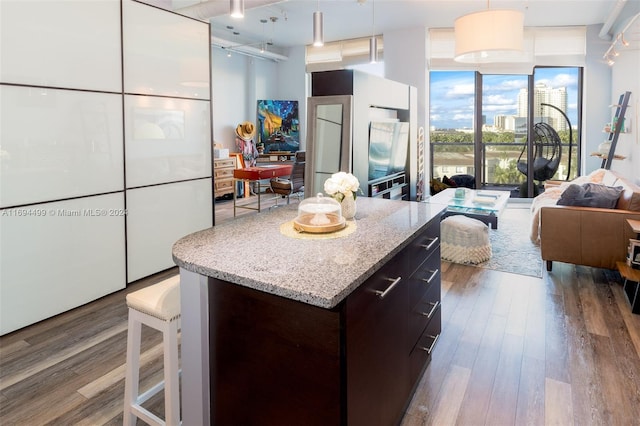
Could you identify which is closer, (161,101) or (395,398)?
(395,398)

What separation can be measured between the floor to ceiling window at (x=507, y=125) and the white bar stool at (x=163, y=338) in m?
7.09

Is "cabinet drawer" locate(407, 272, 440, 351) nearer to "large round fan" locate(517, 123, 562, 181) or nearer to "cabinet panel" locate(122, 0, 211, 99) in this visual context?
"cabinet panel" locate(122, 0, 211, 99)

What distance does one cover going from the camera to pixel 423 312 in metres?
2.12

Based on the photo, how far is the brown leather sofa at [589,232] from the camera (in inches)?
136

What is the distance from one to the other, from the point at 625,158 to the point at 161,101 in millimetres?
6007

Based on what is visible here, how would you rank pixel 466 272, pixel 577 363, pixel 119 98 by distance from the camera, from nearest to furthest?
pixel 577 363 < pixel 119 98 < pixel 466 272

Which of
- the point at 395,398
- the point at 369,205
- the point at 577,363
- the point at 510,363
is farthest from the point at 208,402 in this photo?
the point at 577,363

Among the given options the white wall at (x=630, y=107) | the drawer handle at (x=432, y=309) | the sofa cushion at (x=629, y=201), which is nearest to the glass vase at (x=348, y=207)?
the drawer handle at (x=432, y=309)

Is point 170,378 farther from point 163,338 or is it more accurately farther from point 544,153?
point 544,153

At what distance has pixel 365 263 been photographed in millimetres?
1447

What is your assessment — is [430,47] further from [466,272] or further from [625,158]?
[466,272]

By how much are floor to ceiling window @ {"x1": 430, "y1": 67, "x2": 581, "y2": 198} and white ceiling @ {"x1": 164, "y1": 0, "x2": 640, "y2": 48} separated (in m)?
1.05

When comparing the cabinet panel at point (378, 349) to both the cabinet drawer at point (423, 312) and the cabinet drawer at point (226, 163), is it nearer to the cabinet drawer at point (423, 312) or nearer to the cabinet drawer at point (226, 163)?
the cabinet drawer at point (423, 312)

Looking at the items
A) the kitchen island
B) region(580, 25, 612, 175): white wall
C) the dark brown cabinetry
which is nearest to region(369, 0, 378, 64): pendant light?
region(580, 25, 612, 175): white wall
